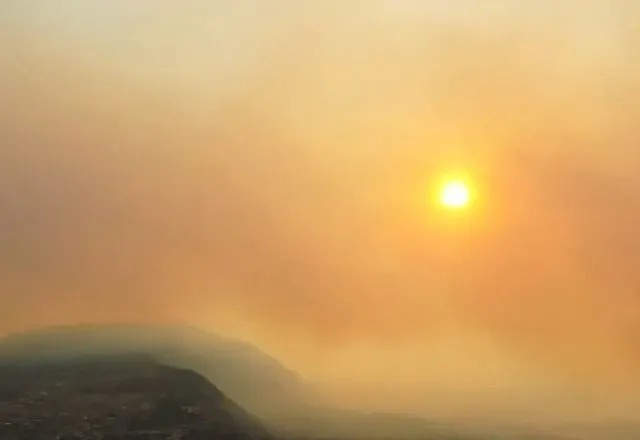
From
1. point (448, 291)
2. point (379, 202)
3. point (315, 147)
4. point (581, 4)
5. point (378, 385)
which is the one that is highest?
point (581, 4)

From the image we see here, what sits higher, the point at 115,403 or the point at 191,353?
the point at 191,353

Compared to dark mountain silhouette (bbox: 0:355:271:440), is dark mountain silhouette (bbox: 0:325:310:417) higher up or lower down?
higher up

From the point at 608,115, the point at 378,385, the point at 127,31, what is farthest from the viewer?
the point at 127,31

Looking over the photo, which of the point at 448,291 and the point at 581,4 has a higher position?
the point at 581,4

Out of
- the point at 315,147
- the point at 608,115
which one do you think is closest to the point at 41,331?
the point at 315,147

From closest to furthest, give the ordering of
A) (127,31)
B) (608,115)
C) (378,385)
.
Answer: (378,385) < (608,115) < (127,31)

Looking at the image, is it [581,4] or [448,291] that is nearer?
[448,291]

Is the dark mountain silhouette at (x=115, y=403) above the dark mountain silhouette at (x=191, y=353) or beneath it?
beneath

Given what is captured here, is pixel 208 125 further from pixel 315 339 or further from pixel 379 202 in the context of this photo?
pixel 315 339
